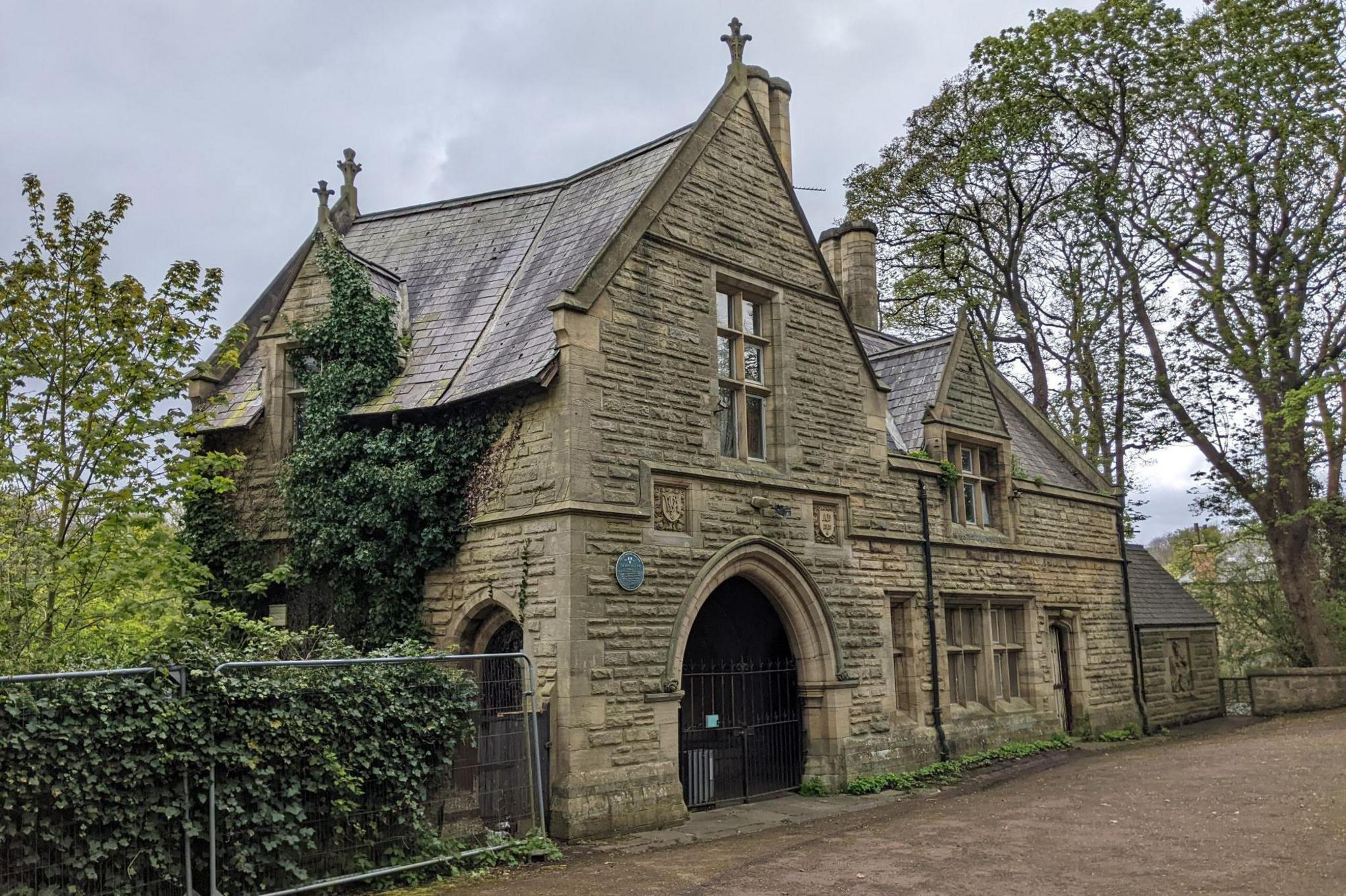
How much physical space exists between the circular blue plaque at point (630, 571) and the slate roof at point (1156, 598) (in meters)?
14.9

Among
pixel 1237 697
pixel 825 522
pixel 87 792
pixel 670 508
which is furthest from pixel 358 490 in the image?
pixel 1237 697

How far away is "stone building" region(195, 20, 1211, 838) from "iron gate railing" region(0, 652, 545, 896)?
2.16 ft

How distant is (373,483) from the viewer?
1286 cm

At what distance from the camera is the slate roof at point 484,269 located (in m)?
12.9

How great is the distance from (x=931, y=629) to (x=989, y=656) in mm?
2146

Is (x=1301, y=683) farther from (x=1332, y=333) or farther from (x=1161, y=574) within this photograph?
(x=1332, y=333)

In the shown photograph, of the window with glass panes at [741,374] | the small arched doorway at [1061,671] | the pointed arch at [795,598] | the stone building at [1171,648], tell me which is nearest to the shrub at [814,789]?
the pointed arch at [795,598]

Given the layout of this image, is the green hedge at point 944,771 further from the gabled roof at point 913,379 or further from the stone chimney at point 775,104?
the stone chimney at point 775,104

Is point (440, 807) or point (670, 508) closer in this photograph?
point (440, 807)

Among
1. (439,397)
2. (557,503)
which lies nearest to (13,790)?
(557,503)

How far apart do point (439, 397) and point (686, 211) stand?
3889mm

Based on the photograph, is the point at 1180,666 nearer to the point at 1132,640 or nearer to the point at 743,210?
the point at 1132,640

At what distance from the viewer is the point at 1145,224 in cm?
2652

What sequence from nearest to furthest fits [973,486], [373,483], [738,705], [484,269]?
1. [373,483]
2. [738,705]
3. [484,269]
4. [973,486]
